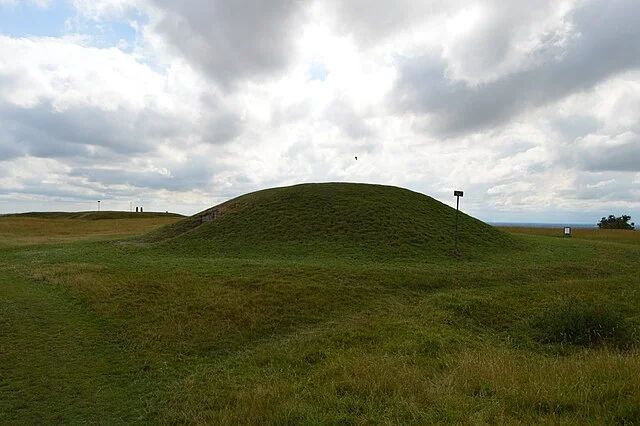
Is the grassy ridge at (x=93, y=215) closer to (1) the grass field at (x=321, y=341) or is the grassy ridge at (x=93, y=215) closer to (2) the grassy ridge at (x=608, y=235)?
(2) the grassy ridge at (x=608, y=235)

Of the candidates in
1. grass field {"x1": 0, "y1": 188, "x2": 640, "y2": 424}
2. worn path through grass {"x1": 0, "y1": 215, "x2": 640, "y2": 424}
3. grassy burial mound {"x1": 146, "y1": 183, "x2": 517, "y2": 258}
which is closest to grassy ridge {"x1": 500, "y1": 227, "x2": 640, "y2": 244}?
grassy burial mound {"x1": 146, "y1": 183, "x2": 517, "y2": 258}

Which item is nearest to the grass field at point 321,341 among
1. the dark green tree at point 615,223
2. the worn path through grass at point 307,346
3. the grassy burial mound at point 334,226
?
the worn path through grass at point 307,346

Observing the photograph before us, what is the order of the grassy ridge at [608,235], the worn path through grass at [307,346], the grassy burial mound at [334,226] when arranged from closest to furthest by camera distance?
the worn path through grass at [307,346] < the grassy burial mound at [334,226] < the grassy ridge at [608,235]

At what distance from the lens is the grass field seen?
7000 millimetres

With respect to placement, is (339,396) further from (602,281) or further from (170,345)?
(602,281)

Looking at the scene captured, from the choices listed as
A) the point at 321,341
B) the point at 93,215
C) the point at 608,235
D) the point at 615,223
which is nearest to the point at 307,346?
the point at 321,341

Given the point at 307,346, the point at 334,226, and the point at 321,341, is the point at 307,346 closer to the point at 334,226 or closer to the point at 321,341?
the point at 321,341

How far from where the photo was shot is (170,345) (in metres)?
11.7

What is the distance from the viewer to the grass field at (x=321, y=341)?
7000mm

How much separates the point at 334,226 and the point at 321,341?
2258 cm

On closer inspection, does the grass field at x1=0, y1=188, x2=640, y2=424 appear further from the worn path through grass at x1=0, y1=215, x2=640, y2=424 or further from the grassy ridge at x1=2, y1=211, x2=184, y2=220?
the grassy ridge at x1=2, y1=211, x2=184, y2=220

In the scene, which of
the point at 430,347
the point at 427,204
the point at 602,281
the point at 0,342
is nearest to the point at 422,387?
the point at 430,347

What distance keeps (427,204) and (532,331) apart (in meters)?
29.5

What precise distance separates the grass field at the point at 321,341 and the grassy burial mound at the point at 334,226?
151 inches
